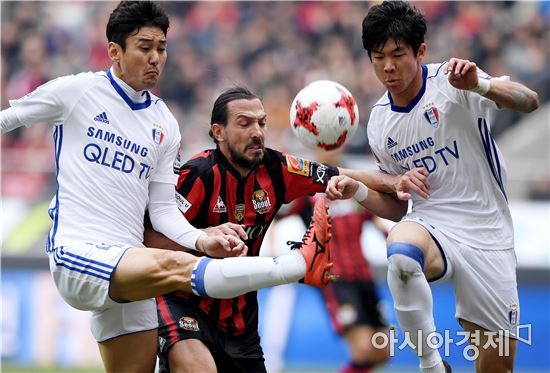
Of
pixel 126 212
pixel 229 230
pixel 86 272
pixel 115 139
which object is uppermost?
pixel 115 139

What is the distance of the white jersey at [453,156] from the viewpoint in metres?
6.80

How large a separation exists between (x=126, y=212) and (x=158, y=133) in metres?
0.57

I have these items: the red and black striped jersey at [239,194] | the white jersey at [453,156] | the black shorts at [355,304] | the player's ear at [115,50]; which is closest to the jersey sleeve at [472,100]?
Result: the white jersey at [453,156]

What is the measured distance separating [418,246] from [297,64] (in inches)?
384

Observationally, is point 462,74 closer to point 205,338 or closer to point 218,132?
point 218,132

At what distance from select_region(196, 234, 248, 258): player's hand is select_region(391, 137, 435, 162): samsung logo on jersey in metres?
1.38

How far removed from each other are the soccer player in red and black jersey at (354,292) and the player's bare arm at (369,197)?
326cm

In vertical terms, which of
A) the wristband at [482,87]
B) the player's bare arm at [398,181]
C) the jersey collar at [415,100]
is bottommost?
the player's bare arm at [398,181]

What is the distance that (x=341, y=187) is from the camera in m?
6.78

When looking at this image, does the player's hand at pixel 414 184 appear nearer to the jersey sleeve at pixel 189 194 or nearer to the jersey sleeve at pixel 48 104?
the jersey sleeve at pixel 189 194

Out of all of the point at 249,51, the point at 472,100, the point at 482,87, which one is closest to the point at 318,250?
the point at 482,87

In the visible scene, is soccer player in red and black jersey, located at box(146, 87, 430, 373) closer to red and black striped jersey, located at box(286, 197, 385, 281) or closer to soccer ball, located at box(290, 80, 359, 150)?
soccer ball, located at box(290, 80, 359, 150)

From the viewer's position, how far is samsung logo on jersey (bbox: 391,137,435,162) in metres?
6.84

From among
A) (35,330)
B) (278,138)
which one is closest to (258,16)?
(278,138)
